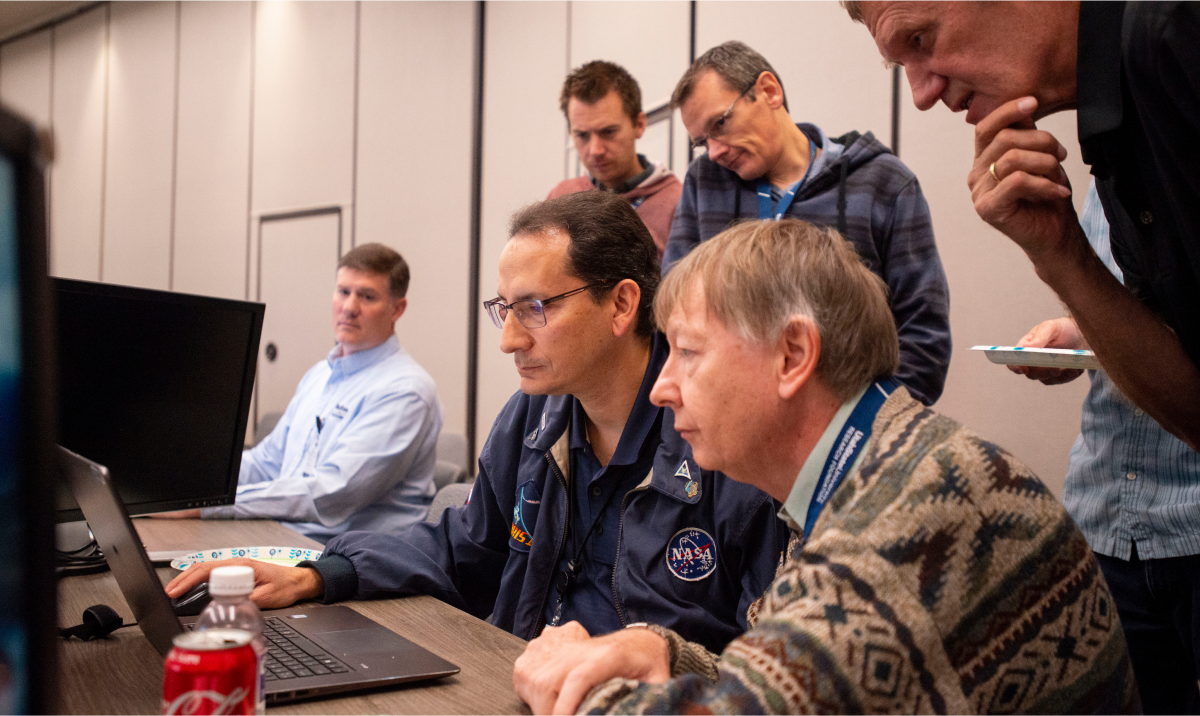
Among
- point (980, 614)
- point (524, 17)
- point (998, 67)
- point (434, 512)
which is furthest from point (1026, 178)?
point (524, 17)

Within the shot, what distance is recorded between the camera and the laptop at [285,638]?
1036mm

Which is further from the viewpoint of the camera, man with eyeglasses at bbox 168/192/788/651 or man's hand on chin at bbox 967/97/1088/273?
man with eyeglasses at bbox 168/192/788/651

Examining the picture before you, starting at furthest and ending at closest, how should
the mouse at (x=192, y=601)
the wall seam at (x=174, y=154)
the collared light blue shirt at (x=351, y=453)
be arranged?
the wall seam at (x=174, y=154) < the collared light blue shirt at (x=351, y=453) < the mouse at (x=192, y=601)

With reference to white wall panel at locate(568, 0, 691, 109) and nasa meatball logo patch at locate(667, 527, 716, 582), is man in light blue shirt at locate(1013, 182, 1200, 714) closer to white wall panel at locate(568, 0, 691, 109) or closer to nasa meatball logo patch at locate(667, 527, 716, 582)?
nasa meatball logo patch at locate(667, 527, 716, 582)

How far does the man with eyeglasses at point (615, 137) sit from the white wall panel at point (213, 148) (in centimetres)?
412

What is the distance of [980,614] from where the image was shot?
31.2 inches

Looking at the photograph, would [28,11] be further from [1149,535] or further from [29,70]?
[1149,535]

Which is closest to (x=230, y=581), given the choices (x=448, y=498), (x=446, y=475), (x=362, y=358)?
(x=448, y=498)

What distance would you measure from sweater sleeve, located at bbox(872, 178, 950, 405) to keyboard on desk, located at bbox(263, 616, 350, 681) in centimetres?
139

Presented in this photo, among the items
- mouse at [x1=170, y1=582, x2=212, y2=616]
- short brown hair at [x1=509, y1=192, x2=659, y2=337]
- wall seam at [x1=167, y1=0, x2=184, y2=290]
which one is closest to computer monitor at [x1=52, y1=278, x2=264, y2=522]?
mouse at [x1=170, y1=582, x2=212, y2=616]

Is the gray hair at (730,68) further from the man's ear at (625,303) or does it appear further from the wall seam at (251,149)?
the wall seam at (251,149)

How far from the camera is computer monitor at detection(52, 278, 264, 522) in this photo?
4.85 ft

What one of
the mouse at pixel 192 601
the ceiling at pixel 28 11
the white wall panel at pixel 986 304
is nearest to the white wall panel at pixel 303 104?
the ceiling at pixel 28 11

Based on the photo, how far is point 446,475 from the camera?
10.0 ft
